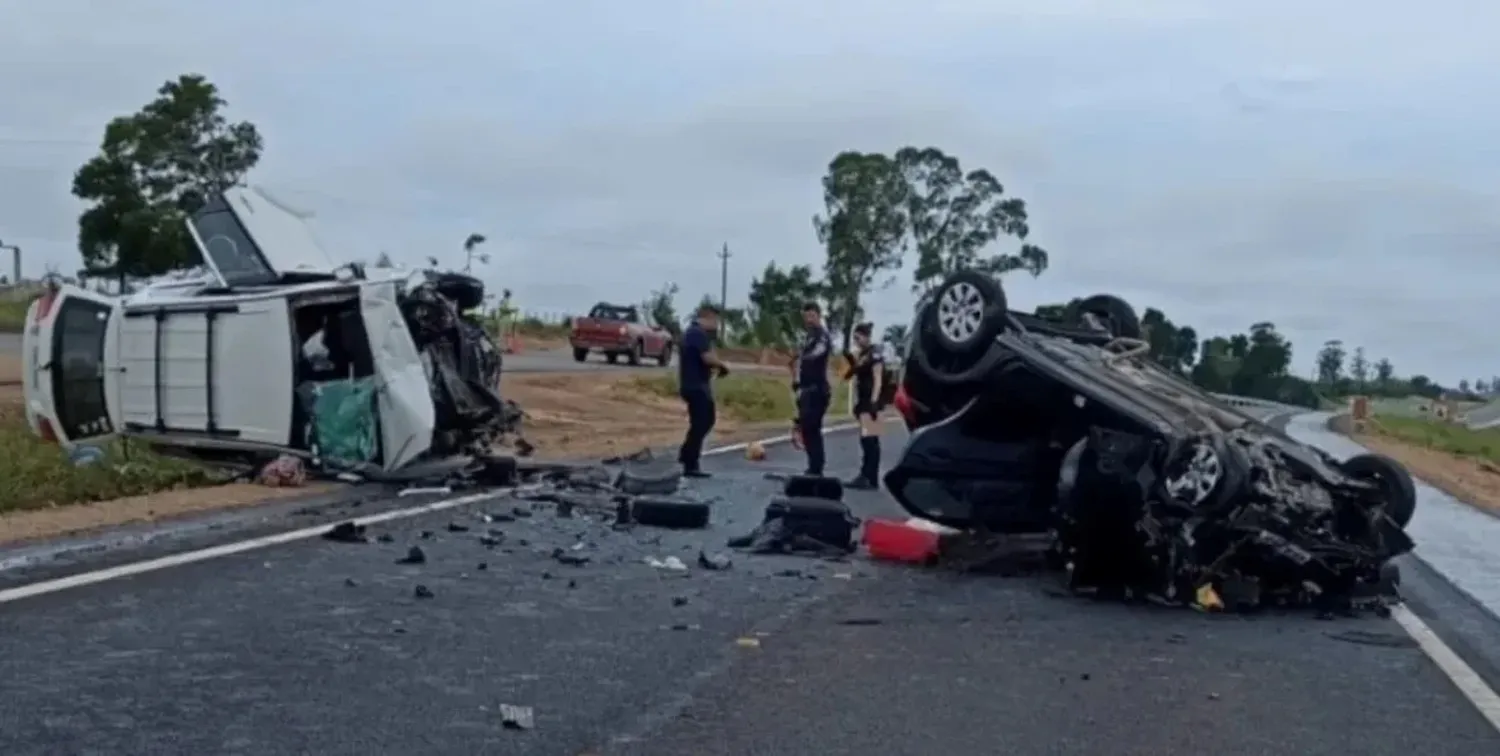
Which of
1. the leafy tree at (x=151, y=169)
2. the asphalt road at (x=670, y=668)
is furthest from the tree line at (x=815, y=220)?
the asphalt road at (x=670, y=668)

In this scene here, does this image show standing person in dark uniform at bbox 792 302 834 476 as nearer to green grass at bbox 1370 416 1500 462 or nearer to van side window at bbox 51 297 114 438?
van side window at bbox 51 297 114 438

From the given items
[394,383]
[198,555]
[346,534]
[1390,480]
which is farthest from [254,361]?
[1390,480]

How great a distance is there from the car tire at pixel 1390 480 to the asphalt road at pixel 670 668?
1.20 metres

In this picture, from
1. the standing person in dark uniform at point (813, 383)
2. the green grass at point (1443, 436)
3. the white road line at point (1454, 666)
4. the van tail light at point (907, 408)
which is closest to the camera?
the white road line at point (1454, 666)

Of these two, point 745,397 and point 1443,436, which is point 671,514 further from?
point 1443,436

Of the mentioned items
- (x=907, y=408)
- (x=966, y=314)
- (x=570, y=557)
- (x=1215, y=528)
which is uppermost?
(x=966, y=314)

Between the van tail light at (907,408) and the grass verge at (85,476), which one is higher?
the van tail light at (907,408)

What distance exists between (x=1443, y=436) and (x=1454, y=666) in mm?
49031

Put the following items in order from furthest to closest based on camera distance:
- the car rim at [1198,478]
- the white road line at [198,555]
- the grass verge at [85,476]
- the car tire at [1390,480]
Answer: the grass verge at [85,476] < the car tire at [1390,480] < the car rim at [1198,478] < the white road line at [198,555]

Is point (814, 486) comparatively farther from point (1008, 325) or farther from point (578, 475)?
point (578, 475)

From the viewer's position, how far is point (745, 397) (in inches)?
1500

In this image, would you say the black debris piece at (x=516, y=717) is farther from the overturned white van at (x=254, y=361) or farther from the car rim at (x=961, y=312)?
the overturned white van at (x=254, y=361)

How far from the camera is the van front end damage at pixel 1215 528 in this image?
9.52 metres

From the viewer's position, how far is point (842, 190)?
5616 cm
